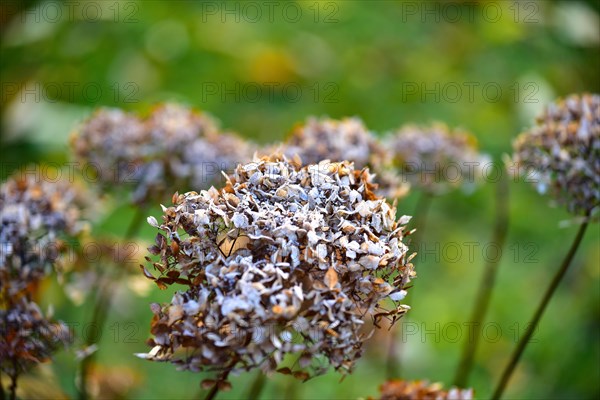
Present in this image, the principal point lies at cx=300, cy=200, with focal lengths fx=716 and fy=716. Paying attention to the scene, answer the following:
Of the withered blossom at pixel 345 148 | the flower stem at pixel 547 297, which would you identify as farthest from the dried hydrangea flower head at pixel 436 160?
the flower stem at pixel 547 297

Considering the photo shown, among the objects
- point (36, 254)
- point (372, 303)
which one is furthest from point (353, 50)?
point (372, 303)

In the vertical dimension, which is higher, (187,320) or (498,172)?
(187,320)

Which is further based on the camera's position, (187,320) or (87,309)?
(87,309)

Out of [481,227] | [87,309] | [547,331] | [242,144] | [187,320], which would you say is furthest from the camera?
[481,227]

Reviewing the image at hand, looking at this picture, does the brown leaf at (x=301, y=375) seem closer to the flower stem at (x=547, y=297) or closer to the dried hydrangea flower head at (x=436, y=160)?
the flower stem at (x=547, y=297)

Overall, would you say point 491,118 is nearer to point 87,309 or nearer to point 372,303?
point 87,309

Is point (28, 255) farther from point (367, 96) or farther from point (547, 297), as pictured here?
point (367, 96)

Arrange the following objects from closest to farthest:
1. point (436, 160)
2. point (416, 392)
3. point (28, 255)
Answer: point (416, 392)
point (28, 255)
point (436, 160)

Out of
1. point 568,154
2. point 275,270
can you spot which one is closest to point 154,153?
point 275,270
